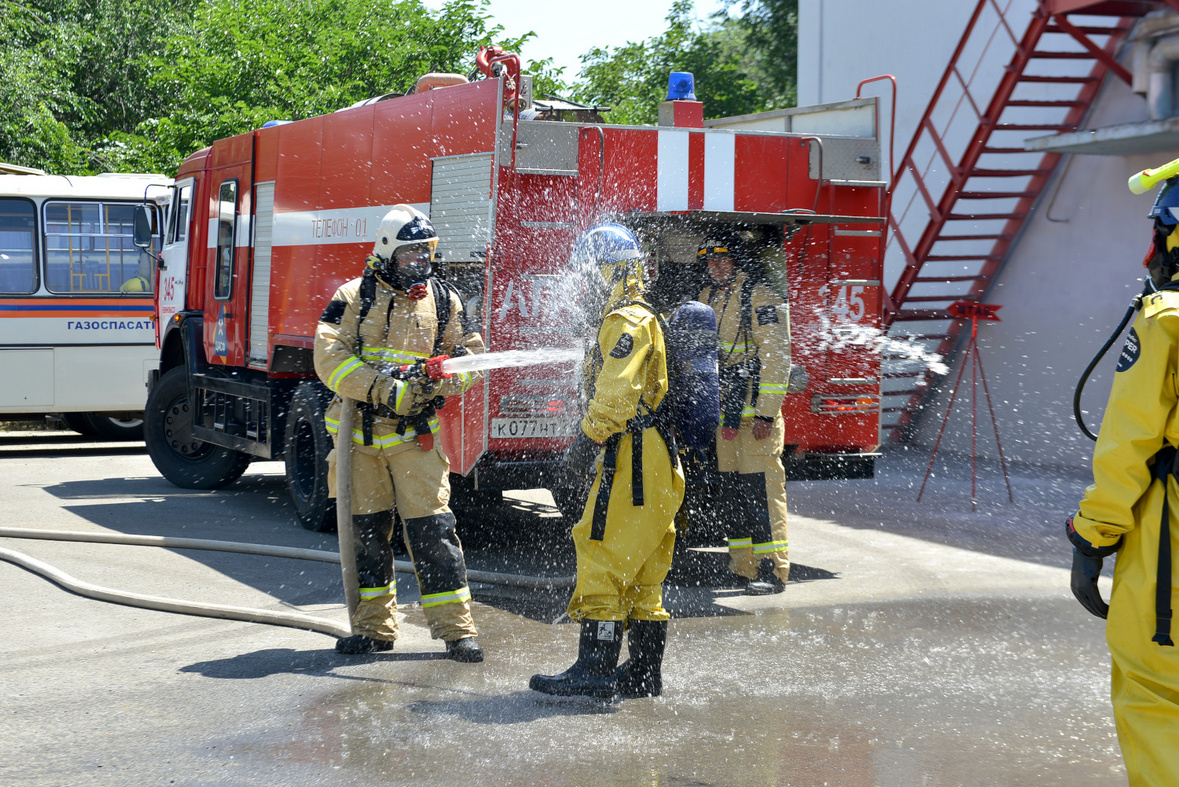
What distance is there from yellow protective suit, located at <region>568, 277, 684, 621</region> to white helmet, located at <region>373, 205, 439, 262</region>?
3.51 ft

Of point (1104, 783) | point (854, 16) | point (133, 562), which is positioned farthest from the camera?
point (854, 16)

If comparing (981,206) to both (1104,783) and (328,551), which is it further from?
(1104,783)

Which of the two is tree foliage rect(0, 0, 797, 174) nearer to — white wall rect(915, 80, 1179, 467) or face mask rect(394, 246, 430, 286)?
white wall rect(915, 80, 1179, 467)

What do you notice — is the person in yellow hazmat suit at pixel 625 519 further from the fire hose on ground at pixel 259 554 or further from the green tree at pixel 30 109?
the green tree at pixel 30 109

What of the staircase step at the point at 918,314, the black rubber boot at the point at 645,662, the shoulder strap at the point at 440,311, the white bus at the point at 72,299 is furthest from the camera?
the white bus at the point at 72,299

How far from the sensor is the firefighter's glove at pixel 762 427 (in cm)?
710

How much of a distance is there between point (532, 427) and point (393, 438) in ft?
5.17

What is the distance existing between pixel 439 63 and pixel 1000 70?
11.1 meters

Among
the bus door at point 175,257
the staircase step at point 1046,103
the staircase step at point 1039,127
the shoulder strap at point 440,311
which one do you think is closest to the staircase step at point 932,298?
the staircase step at point 1039,127

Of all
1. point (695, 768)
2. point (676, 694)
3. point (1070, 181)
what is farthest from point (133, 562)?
point (1070, 181)

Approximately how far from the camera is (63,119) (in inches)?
971

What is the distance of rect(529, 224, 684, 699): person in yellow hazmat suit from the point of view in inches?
189

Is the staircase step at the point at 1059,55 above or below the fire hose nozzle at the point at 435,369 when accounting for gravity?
above

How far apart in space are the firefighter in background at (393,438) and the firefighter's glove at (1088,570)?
2.95 m
